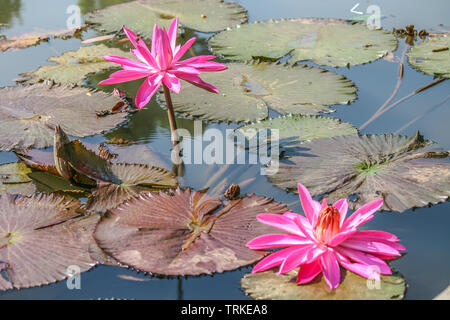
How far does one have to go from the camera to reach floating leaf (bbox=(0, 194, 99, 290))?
5.63ft

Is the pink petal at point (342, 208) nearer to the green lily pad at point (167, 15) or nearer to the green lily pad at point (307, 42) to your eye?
the green lily pad at point (307, 42)

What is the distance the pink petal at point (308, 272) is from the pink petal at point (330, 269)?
0.09 feet

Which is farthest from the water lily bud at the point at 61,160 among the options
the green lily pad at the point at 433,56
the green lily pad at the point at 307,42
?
the green lily pad at the point at 433,56

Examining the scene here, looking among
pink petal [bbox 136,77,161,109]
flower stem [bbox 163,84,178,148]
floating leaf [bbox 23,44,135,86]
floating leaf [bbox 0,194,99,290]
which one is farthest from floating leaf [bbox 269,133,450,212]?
floating leaf [bbox 23,44,135,86]

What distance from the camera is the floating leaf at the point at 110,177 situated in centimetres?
203

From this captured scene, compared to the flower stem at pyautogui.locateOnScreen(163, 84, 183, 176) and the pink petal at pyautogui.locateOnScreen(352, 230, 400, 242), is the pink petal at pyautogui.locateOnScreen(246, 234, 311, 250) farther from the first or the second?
the flower stem at pyautogui.locateOnScreen(163, 84, 183, 176)

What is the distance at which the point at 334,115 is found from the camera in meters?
2.66

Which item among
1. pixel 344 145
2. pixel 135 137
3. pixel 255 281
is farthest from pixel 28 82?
pixel 255 281

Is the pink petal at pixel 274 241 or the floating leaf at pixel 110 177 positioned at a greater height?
the floating leaf at pixel 110 177

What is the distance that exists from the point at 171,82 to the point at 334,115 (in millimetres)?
1004

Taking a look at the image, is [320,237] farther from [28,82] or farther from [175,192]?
[28,82]

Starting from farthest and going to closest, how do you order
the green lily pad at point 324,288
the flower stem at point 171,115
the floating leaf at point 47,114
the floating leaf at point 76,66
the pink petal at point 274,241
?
the floating leaf at point 76,66, the floating leaf at point 47,114, the flower stem at point 171,115, the pink petal at point 274,241, the green lily pad at point 324,288

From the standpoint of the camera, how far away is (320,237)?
5.32ft

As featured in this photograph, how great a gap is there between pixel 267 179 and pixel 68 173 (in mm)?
848
